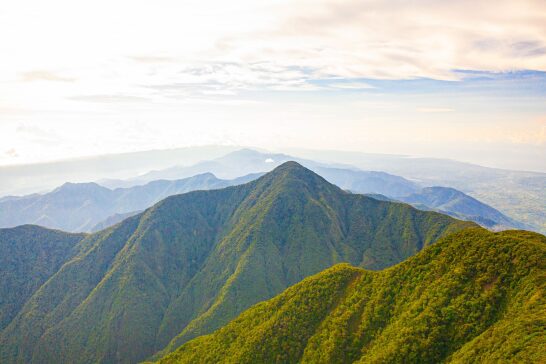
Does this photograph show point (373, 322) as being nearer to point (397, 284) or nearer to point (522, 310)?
point (397, 284)

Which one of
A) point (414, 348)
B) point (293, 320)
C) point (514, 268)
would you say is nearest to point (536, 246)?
point (514, 268)

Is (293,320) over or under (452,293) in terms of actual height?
under

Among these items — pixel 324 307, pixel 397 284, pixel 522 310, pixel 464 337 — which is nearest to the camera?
pixel 522 310

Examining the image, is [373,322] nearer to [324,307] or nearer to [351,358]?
[351,358]

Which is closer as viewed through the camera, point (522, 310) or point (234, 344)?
point (522, 310)

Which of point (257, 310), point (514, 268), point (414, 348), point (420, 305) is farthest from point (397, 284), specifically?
point (257, 310)

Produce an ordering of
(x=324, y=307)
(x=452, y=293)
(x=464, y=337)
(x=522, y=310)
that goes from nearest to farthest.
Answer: (x=522, y=310), (x=464, y=337), (x=452, y=293), (x=324, y=307)

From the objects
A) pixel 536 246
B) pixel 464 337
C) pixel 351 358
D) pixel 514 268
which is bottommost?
pixel 351 358
